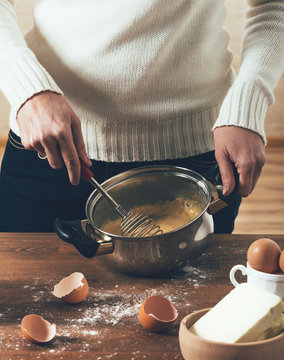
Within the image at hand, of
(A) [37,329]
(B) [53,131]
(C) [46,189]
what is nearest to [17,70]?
(B) [53,131]

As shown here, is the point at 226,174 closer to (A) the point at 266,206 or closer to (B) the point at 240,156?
(B) the point at 240,156

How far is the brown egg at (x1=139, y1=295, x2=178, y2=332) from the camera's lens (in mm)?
805

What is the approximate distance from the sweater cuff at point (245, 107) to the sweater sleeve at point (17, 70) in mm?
341

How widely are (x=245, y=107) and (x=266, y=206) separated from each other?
188 centimetres

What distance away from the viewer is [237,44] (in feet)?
11.2

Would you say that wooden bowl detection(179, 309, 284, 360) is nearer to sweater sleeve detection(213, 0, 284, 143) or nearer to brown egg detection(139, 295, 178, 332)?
brown egg detection(139, 295, 178, 332)

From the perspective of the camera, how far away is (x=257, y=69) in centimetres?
112

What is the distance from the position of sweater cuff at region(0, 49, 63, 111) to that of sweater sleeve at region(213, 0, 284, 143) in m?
0.36

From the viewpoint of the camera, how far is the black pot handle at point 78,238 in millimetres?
895

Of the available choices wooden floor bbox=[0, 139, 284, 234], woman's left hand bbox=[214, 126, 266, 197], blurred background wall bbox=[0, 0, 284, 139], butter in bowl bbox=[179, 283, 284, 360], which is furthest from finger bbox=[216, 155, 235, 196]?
blurred background wall bbox=[0, 0, 284, 139]

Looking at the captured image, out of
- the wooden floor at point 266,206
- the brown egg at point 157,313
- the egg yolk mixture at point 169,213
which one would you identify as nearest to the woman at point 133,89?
the egg yolk mixture at point 169,213

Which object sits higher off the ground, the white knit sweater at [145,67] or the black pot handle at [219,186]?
the white knit sweater at [145,67]

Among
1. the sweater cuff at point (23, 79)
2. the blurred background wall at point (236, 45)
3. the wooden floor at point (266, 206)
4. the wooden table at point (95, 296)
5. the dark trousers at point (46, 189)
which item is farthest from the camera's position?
Answer: the blurred background wall at point (236, 45)

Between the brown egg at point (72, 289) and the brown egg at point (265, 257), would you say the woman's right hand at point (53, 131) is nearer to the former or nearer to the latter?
the brown egg at point (72, 289)
